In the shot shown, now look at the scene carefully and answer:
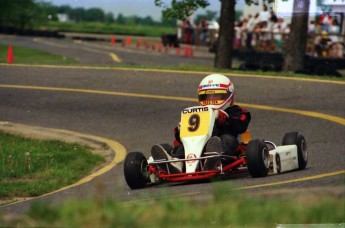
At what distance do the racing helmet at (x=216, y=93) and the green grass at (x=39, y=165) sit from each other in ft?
6.35

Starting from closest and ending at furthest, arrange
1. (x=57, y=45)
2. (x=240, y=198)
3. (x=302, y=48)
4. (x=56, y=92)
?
(x=240, y=198) → (x=56, y=92) → (x=302, y=48) → (x=57, y=45)

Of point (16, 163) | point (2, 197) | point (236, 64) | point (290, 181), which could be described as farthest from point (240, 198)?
point (236, 64)

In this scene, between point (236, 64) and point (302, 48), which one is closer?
point (302, 48)

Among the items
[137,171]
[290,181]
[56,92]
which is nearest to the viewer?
[290,181]

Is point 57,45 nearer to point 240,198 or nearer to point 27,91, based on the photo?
point 27,91

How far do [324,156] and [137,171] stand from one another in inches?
109

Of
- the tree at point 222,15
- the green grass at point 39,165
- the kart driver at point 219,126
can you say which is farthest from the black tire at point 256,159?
the tree at point 222,15

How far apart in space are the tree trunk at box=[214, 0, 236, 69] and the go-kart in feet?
45.7

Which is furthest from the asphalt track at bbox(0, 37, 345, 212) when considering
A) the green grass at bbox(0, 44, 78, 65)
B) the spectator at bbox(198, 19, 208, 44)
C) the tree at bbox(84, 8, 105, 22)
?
the tree at bbox(84, 8, 105, 22)

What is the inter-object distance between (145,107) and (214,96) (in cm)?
615

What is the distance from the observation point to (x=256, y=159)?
10.7 metres

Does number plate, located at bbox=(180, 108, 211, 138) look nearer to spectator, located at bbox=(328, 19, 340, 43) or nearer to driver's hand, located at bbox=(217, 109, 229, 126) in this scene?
driver's hand, located at bbox=(217, 109, 229, 126)

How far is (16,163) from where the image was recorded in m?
13.5

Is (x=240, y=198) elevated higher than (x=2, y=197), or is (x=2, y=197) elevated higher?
(x=240, y=198)
